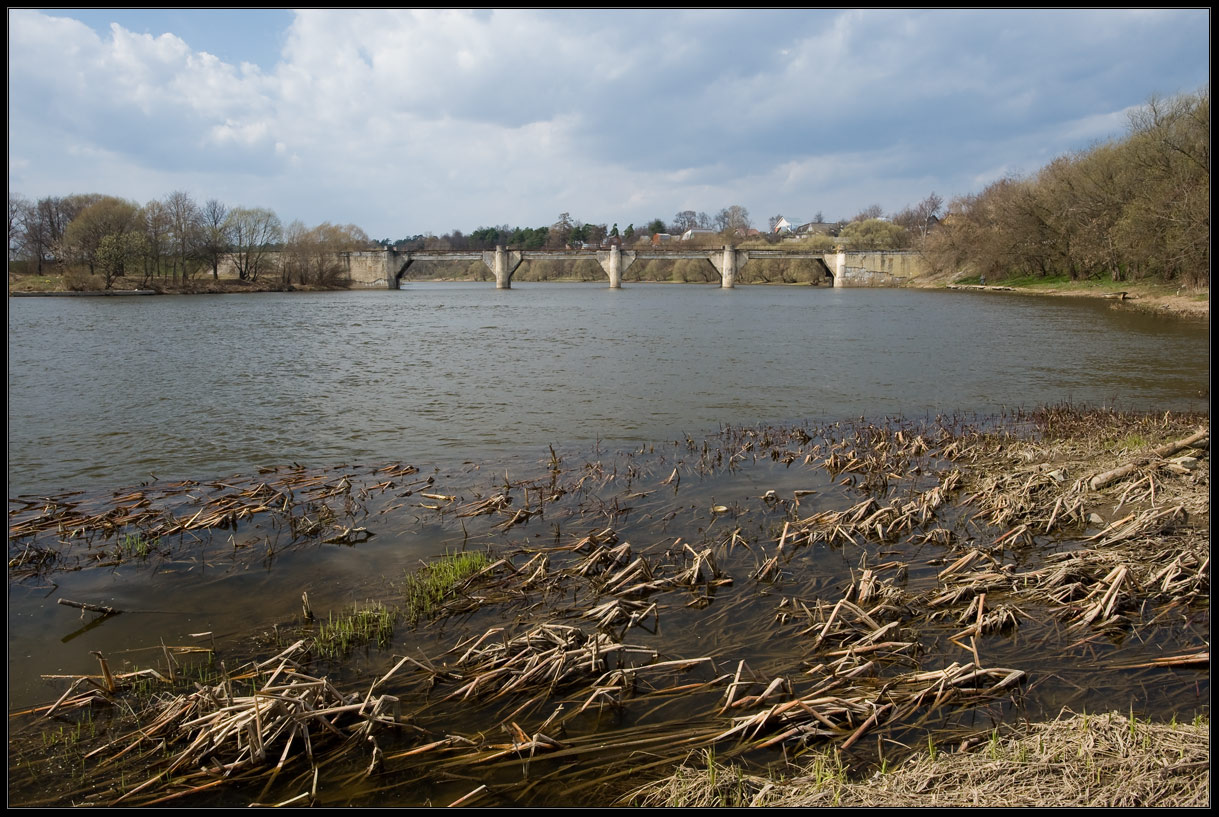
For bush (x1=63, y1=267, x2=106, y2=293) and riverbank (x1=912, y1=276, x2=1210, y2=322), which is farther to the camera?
bush (x1=63, y1=267, x2=106, y2=293)

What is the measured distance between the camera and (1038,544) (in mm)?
8031

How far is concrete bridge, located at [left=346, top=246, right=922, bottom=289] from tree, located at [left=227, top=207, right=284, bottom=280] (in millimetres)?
13781

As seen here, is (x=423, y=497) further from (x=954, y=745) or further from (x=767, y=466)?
(x=954, y=745)

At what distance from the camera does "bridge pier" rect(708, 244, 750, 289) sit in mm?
109688

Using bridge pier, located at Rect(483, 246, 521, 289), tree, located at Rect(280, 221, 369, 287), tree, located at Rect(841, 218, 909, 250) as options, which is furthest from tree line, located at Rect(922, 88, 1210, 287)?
tree, located at Rect(280, 221, 369, 287)

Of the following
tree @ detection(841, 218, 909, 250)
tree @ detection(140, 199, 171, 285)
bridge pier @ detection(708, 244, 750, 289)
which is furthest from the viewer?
tree @ detection(841, 218, 909, 250)

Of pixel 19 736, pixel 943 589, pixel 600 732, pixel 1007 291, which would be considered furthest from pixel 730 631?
pixel 1007 291

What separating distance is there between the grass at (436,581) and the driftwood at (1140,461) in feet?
27.6

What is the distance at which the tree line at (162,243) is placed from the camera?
251ft

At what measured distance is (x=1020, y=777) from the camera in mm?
3941

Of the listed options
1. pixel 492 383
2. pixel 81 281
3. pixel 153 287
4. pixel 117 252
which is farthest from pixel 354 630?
pixel 153 287

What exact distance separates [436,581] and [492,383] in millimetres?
14773

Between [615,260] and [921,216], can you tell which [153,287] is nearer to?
[615,260]

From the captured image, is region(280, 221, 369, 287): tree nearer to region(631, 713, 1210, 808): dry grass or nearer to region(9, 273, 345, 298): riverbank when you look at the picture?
region(9, 273, 345, 298): riverbank
